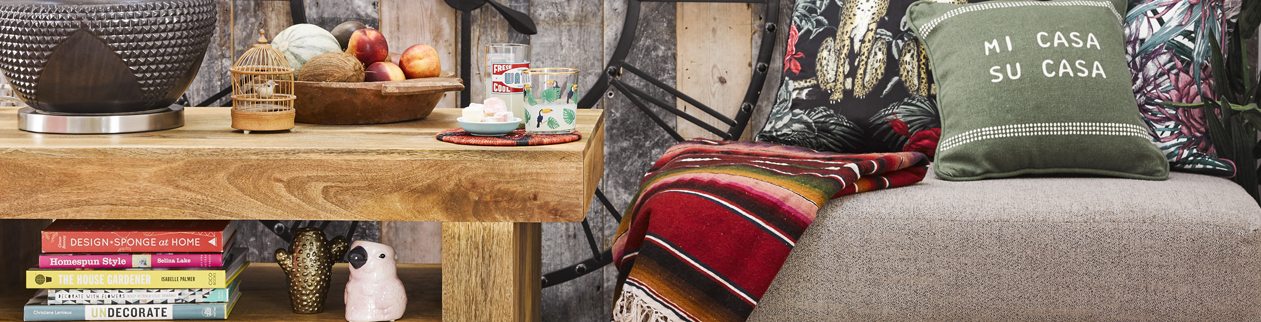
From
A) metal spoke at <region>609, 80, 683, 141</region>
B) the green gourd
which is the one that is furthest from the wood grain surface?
metal spoke at <region>609, 80, 683, 141</region>

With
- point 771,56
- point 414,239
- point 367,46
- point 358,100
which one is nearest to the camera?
point 358,100

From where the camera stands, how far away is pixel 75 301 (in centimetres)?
137

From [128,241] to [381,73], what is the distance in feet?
1.53

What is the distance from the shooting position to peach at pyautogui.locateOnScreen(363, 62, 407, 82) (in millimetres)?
1590

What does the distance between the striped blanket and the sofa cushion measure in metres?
0.05

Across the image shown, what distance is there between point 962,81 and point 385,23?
1236mm

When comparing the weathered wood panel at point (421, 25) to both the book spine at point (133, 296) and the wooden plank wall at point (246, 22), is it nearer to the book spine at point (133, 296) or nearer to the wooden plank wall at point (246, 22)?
the wooden plank wall at point (246, 22)

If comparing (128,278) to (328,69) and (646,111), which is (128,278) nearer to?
(328,69)

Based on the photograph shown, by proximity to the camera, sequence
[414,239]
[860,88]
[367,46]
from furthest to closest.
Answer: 1. [414,239]
2. [860,88]
3. [367,46]

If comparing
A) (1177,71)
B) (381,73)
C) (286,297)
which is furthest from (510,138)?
(1177,71)

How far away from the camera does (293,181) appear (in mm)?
1260

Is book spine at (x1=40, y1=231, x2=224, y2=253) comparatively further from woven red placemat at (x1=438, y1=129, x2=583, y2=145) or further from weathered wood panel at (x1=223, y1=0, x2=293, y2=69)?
weathered wood panel at (x1=223, y1=0, x2=293, y2=69)

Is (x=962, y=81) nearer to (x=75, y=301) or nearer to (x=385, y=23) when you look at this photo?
(x=385, y=23)

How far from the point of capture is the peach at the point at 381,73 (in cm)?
159
